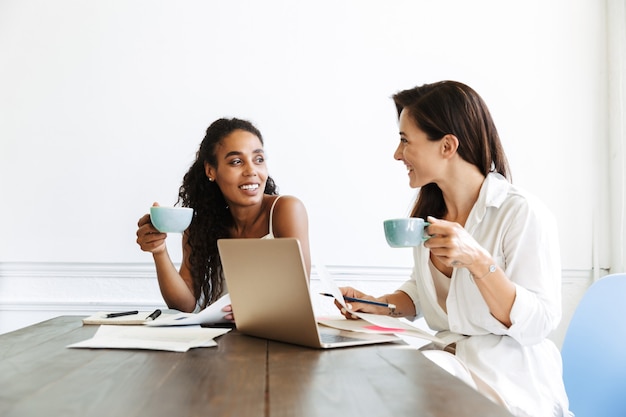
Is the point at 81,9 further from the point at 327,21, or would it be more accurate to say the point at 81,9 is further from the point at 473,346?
the point at 473,346

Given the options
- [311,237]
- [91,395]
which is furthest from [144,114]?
[91,395]

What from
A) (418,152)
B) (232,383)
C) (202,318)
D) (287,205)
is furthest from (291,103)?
(232,383)

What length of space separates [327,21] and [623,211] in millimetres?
1565

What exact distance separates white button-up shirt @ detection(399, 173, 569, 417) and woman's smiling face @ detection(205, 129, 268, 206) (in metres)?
0.88

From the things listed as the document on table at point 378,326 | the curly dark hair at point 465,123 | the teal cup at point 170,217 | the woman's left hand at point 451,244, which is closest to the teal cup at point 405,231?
the woman's left hand at point 451,244

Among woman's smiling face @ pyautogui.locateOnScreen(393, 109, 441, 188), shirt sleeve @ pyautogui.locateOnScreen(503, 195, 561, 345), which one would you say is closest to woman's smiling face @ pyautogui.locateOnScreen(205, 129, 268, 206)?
woman's smiling face @ pyautogui.locateOnScreen(393, 109, 441, 188)

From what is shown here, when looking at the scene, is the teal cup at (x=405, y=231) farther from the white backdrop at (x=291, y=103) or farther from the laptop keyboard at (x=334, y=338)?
the white backdrop at (x=291, y=103)

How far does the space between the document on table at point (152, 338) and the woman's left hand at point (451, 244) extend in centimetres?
51

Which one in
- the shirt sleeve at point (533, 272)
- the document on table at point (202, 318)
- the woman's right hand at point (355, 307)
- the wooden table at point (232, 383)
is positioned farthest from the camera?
the woman's right hand at point (355, 307)

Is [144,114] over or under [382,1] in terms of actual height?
under

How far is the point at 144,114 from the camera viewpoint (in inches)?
110

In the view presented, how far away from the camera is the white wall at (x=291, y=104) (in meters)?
2.77

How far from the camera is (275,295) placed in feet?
4.03

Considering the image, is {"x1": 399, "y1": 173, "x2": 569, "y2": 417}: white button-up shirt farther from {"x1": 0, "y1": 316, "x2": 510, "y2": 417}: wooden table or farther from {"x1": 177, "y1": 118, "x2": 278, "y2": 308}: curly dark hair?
{"x1": 177, "y1": 118, "x2": 278, "y2": 308}: curly dark hair
